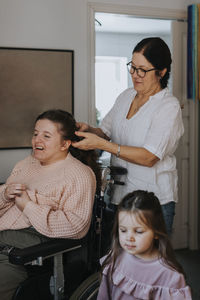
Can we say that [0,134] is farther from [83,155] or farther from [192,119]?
[192,119]

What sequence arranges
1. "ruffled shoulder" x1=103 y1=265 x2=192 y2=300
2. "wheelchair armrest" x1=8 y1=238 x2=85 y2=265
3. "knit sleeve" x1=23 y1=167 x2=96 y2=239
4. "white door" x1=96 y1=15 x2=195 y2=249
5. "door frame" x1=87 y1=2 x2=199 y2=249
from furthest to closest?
1. "white door" x1=96 y1=15 x2=195 y2=249
2. "door frame" x1=87 y1=2 x2=199 y2=249
3. "knit sleeve" x1=23 y1=167 x2=96 y2=239
4. "wheelchair armrest" x1=8 y1=238 x2=85 y2=265
5. "ruffled shoulder" x1=103 y1=265 x2=192 y2=300

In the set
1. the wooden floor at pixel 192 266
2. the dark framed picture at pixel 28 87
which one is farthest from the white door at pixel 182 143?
the dark framed picture at pixel 28 87

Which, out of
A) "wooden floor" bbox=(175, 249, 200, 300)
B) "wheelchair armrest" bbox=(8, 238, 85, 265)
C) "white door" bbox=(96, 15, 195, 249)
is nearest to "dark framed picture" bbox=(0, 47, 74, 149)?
"white door" bbox=(96, 15, 195, 249)

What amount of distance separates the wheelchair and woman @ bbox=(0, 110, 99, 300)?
0.24 ft

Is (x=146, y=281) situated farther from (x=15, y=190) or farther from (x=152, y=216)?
(x=15, y=190)

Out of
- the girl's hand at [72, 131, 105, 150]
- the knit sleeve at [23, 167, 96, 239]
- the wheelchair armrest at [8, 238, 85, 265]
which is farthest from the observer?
the girl's hand at [72, 131, 105, 150]

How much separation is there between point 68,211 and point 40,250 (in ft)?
0.94

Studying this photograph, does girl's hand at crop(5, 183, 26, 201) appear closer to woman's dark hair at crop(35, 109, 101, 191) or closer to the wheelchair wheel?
woman's dark hair at crop(35, 109, 101, 191)

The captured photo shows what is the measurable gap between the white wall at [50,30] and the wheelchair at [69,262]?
1.13m

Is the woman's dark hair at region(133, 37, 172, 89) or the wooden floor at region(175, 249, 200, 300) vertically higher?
the woman's dark hair at region(133, 37, 172, 89)

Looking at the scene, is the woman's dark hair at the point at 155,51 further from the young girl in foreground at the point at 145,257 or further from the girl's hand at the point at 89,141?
the young girl in foreground at the point at 145,257

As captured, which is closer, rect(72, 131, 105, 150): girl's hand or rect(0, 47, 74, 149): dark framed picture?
rect(72, 131, 105, 150): girl's hand

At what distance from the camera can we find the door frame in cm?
303

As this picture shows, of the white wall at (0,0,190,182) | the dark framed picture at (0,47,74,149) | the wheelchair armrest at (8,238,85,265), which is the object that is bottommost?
the wheelchair armrest at (8,238,85,265)
